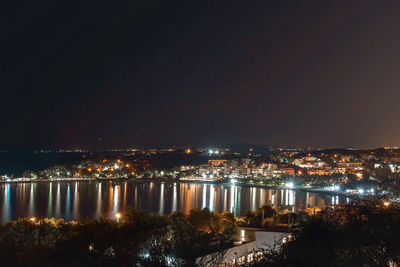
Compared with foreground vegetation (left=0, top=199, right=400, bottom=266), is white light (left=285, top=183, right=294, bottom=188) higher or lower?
lower

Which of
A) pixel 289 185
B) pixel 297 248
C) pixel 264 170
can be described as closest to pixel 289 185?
pixel 289 185

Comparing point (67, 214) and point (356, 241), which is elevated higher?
point (356, 241)

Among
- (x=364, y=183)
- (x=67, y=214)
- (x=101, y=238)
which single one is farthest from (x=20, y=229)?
(x=364, y=183)

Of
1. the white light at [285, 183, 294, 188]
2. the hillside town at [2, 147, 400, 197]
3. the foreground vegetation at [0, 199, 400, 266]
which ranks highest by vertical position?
the foreground vegetation at [0, 199, 400, 266]

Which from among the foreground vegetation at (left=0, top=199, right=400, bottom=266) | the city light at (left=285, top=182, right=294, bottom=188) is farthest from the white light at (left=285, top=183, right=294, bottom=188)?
the foreground vegetation at (left=0, top=199, right=400, bottom=266)

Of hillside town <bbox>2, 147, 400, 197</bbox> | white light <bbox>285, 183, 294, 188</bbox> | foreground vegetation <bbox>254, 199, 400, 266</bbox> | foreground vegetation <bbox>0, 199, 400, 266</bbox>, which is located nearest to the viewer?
foreground vegetation <bbox>0, 199, 400, 266</bbox>

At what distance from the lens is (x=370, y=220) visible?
4.70 metres

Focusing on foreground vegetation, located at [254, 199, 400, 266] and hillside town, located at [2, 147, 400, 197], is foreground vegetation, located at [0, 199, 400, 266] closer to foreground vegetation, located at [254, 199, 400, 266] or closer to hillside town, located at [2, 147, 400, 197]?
foreground vegetation, located at [254, 199, 400, 266]

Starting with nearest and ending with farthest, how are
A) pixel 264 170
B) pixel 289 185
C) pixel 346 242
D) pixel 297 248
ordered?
pixel 297 248, pixel 346 242, pixel 289 185, pixel 264 170

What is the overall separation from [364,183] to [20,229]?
29976 millimetres

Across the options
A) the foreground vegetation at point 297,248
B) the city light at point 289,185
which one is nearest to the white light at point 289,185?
the city light at point 289,185

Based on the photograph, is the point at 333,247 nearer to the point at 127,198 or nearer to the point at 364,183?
the point at 127,198

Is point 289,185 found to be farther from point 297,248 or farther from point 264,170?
point 297,248

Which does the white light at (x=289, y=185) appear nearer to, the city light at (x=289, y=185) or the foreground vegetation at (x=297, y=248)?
the city light at (x=289, y=185)
